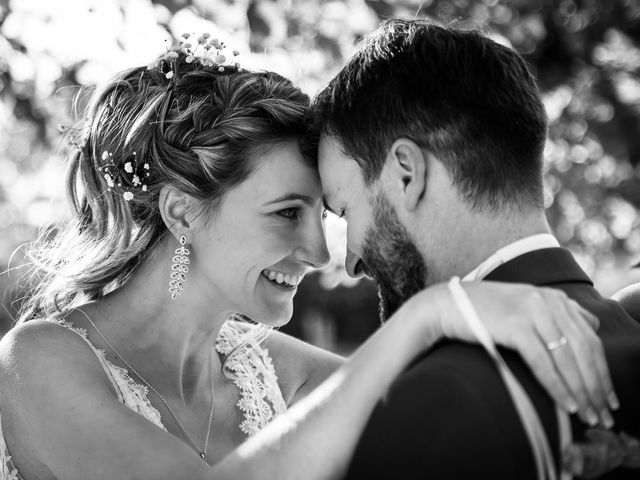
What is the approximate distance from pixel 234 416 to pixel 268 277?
0.69m

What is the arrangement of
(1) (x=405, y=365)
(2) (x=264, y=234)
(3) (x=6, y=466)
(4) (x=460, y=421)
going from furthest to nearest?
(2) (x=264, y=234) < (3) (x=6, y=466) < (1) (x=405, y=365) < (4) (x=460, y=421)

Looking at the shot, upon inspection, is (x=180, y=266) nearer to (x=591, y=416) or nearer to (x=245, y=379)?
(x=245, y=379)

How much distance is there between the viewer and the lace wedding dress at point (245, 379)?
3.61 metres

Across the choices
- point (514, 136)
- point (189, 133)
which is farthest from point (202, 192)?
point (514, 136)

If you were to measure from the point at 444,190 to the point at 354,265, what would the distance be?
25.1 inches

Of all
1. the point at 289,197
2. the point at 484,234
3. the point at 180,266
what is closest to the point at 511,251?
the point at 484,234

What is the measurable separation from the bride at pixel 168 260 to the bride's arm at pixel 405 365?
3.36ft

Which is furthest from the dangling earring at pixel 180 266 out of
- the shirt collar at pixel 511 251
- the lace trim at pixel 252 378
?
the shirt collar at pixel 511 251

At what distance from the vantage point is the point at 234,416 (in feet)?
13.4

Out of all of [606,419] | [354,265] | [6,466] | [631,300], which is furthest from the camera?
[6,466]

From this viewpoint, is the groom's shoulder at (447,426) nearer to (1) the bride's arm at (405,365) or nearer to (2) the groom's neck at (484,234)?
(1) the bride's arm at (405,365)

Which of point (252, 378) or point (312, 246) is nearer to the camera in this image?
point (312, 246)

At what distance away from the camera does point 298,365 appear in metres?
4.42

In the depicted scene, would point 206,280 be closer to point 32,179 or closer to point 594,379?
point 594,379
